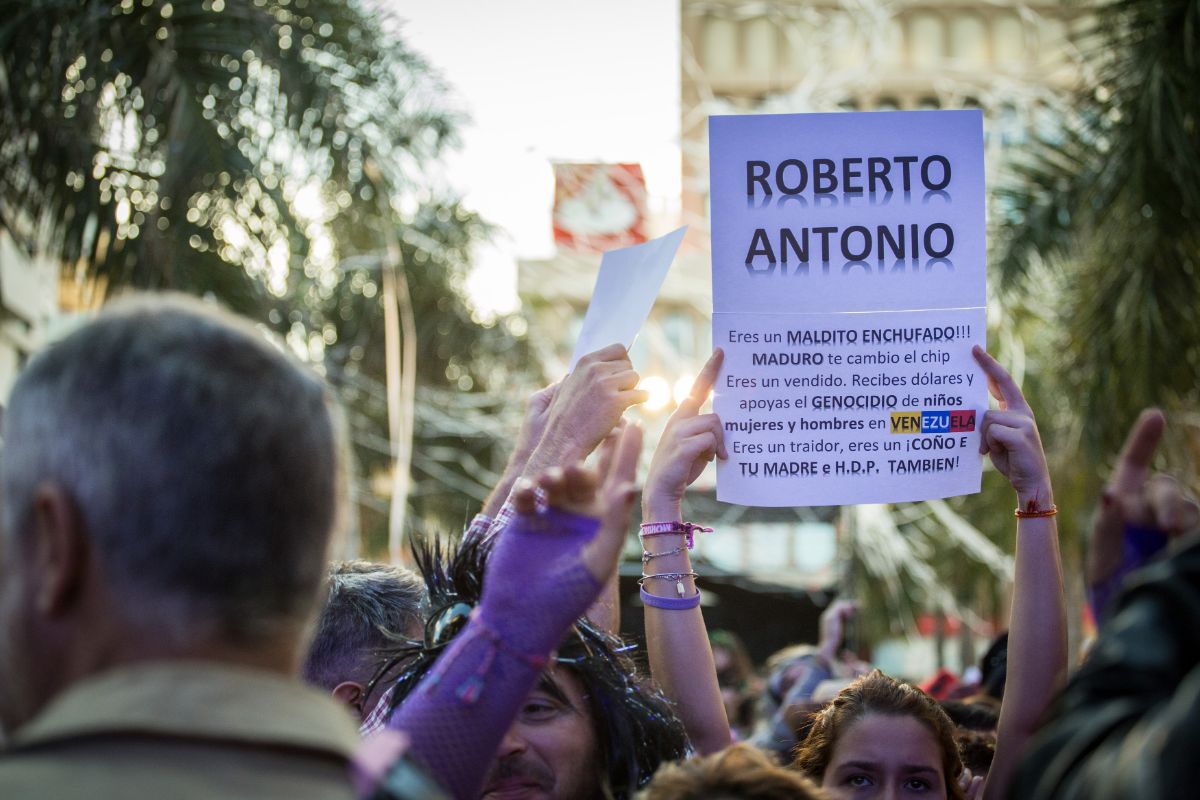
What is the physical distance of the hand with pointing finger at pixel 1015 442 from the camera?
8.24 feet

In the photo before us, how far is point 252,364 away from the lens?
4.21 ft

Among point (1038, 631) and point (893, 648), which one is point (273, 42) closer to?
point (1038, 631)

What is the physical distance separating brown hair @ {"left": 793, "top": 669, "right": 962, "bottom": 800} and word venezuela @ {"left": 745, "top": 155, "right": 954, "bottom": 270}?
3.05 ft

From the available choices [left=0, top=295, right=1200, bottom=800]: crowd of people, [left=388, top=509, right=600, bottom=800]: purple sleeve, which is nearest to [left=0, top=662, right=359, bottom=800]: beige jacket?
[left=0, top=295, right=1200, bottom=800]: crowd of people

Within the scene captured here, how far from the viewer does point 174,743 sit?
3.73ft

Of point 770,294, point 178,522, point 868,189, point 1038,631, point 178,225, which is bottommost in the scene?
point 1038,631

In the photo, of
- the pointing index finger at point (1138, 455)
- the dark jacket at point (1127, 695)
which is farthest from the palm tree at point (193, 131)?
the dark jacket at point (1127, 695)

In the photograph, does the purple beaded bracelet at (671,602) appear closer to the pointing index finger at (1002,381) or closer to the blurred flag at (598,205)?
the pointing index finger at (1002,381)

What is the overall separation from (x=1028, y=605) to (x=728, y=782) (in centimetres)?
81

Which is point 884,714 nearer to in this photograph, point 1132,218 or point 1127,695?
point 1127,695

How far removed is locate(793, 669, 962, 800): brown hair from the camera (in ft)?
A: 9.62

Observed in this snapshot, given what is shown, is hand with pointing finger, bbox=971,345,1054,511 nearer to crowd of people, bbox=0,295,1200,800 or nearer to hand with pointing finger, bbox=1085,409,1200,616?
hand with pointing finger, bbox=1085,409,1200,616

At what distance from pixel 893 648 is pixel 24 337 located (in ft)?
118

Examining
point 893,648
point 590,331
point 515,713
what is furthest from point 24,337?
point 893,648
